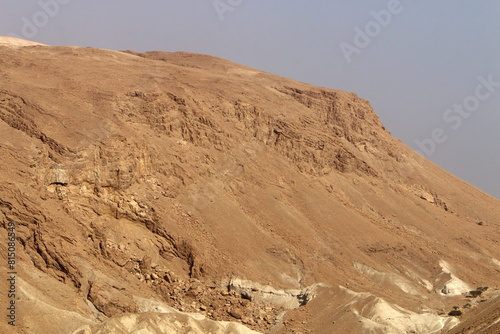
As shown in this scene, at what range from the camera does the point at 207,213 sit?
40.1 m

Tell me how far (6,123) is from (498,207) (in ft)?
149

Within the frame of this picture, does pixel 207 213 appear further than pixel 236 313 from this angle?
Yes

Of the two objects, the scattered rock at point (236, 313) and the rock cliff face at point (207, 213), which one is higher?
the rock cliff face at point (207, 213)

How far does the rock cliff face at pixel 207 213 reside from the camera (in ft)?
107

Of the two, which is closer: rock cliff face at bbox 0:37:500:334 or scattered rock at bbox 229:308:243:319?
rock cliff face at bbox 0:37:500:334

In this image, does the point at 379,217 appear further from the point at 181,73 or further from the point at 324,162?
the point at 181,73

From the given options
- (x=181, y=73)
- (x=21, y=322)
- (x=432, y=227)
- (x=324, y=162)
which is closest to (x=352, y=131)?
(x=324, y=162)

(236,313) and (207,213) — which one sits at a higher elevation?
(207,213)

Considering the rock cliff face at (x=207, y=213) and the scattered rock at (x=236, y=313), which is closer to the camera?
the rock cliff face at (x=207, y=213)

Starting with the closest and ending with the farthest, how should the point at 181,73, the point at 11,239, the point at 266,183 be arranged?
the point at 11,239 → the point at 266,183 → the point at 181,73

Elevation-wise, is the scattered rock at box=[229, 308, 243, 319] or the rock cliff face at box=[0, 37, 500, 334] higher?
the rock cliff face at box=[0, 37, 500, 334]

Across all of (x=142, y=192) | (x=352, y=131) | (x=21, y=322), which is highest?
(x=352, y=131)

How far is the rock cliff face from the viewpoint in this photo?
32.7 meters

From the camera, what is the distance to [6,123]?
123 feet
